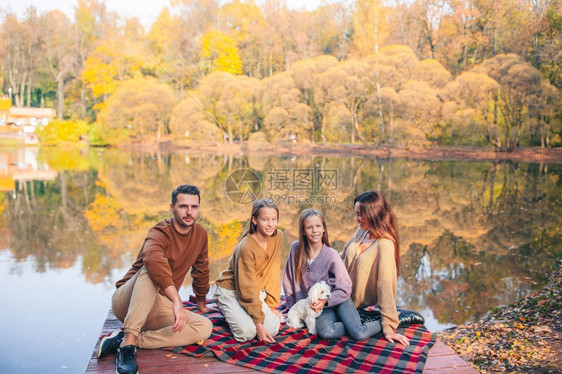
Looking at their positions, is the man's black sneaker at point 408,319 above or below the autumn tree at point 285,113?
below

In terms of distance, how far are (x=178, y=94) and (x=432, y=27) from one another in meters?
14.9

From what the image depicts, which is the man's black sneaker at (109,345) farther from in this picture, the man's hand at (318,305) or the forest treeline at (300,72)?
the forest treeline at (300,72)

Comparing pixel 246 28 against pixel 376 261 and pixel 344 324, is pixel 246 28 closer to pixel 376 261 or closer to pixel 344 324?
pixel 376 261

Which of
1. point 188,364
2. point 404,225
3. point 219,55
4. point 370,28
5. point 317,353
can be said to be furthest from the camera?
point 219,55

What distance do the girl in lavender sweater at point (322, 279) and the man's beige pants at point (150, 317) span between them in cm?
51

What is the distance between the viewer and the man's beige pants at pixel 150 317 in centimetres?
209

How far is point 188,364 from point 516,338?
1.89 meters

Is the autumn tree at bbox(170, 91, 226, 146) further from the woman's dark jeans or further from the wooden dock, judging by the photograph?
the wooden dock

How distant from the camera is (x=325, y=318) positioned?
235cm

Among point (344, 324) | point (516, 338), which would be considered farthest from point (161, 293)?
point (516, 338)

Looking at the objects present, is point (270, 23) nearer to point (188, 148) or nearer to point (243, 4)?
point (243, 4)

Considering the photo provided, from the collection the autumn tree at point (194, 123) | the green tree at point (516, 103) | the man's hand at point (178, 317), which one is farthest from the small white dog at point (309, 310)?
the autumn tree at point (194, 123)

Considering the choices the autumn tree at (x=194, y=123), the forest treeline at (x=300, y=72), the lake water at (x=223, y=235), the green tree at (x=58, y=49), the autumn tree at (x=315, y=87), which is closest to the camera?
the lake water at (x=223, y=235)

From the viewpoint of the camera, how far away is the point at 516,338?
2.79 metres
